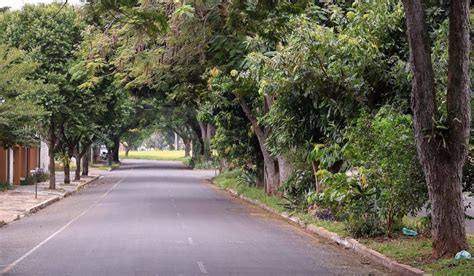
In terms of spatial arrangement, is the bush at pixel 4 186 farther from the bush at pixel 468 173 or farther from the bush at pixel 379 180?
the bush at pixel 468 173

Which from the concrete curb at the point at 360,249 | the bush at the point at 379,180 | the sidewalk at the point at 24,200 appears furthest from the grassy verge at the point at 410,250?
the sidewalk at the point at 24,200

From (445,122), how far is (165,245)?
6431 millimetres

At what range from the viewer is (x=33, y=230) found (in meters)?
18.2

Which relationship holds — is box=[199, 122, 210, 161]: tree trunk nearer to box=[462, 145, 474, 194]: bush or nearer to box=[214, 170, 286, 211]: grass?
box=[214, 170, 286, 211]: grass

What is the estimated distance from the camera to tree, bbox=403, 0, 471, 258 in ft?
36.8

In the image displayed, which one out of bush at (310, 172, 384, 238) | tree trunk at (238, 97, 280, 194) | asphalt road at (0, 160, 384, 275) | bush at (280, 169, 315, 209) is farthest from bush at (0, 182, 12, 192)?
bush at (310, 172, 384, 238)

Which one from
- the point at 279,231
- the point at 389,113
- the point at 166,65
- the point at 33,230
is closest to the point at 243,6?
the point at 389,113

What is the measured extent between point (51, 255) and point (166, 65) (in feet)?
38.3

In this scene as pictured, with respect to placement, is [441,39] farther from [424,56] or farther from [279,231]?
[279,231]

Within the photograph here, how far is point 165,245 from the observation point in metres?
Answer: 14.5

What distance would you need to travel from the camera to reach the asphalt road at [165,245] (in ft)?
38.3

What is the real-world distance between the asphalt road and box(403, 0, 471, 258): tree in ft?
5.30

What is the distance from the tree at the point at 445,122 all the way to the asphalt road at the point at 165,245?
5.30ft

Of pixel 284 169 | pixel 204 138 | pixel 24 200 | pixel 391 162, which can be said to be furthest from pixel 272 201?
pixel 204 138
